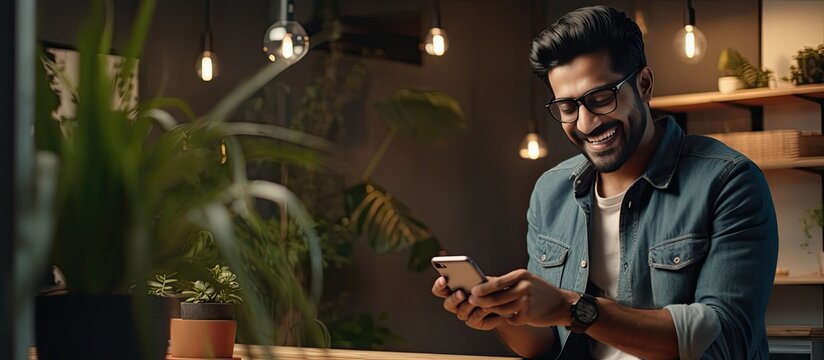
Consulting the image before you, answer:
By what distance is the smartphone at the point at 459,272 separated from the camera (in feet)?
5.99

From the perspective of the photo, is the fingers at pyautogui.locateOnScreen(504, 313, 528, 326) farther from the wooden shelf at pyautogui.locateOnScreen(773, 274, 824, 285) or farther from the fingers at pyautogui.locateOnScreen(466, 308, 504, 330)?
the wooden shelf at pyautogui.locateOnScreen(773, 274, 824, 285)

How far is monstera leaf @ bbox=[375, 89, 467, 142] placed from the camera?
6066mm

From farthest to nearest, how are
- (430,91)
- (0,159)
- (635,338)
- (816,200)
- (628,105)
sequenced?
(430,91), (816,200), (628,105), (635,338), (0,159)

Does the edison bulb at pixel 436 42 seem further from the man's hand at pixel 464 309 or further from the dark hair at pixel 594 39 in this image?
the man's hand at pixel 464 309

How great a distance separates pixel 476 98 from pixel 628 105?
422 cm

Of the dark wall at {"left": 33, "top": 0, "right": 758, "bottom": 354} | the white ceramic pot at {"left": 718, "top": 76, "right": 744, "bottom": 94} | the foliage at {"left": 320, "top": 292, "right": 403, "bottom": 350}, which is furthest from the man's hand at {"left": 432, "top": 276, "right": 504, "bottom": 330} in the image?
the dark wall at {"left": 33, "top": 0, "right": 758, "bottom": 354}

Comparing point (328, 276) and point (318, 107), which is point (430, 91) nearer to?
point (318, 107)

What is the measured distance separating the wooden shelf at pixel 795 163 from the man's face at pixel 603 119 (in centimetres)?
334

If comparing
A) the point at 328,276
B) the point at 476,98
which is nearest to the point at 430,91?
the point at 476,98

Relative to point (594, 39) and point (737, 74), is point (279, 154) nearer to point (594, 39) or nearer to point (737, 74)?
point (594, 39)

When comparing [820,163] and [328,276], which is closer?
[820,163]

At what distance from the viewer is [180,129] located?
0.93 m

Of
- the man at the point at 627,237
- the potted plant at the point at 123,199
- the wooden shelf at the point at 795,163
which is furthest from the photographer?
the wooden shelf at the point at 795,163

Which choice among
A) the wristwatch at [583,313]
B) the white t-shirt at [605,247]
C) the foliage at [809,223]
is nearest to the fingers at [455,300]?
the wristwatch at [583,313]
